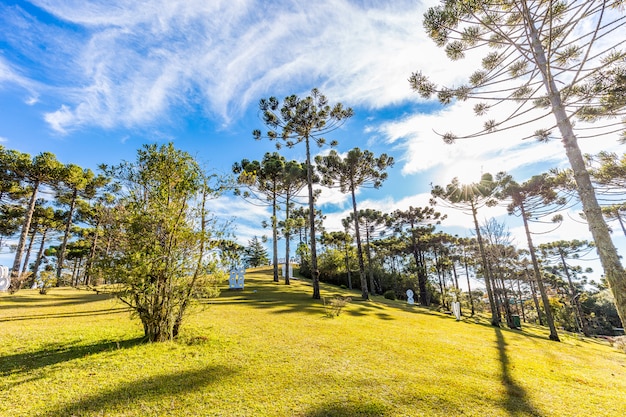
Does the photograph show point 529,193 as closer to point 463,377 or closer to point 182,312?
point 463,377

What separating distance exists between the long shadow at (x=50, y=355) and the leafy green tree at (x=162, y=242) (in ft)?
2.40

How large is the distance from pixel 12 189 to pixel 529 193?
38.3m

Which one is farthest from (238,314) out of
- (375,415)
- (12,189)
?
(12,189)

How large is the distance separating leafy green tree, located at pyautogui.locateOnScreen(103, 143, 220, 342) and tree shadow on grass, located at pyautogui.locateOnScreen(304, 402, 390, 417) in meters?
4.56

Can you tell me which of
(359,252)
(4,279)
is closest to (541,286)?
(359,252)

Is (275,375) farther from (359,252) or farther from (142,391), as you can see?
(359,252)

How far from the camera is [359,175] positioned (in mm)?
24266

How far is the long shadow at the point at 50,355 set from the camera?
4762mm

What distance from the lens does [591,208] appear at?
3740 mm

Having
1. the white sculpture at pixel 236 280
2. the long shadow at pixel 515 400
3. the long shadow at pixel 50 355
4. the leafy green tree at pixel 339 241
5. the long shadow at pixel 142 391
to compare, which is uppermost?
the leafy green tree at pixel 339 241

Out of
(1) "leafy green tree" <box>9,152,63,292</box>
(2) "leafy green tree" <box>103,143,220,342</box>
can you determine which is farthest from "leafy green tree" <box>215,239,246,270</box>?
(1) "leafy green tree" <box>9,152,63,292</box>

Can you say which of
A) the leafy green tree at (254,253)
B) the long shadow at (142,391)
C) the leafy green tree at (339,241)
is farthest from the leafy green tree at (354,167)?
the leafy green tree at (254,253)

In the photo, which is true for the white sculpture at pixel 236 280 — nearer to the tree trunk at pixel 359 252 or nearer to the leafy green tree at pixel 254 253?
the tree trunk at pixel 359 252

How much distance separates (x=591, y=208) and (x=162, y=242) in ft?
27.9
